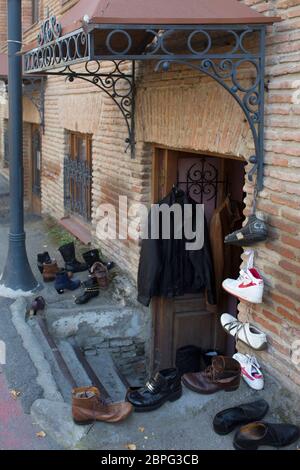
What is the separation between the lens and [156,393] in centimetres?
398

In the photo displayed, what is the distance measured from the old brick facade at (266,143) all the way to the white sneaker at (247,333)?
0.18 ft

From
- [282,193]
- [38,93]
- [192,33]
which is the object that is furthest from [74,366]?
[38,93]

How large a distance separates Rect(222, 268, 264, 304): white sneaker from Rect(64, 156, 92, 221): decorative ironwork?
14.2 feet

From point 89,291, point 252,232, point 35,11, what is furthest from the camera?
point 35,11

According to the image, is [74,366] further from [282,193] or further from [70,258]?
[282,193]

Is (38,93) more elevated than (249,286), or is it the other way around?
(38,93)

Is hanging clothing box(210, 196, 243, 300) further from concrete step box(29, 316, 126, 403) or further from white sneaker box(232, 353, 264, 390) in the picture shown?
white sneaker box(232, 353, 264, 390)

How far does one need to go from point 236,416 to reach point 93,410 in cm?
90

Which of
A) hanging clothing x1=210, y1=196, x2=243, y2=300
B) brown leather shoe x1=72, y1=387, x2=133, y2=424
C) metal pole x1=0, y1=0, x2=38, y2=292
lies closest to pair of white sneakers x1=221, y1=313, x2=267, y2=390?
brown leather shoe x1=72, y1=387, x2=133, y2=424

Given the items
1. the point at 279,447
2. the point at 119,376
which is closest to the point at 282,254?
the point at 279,447

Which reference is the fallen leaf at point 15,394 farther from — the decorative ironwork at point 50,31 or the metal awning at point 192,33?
the decorative ironwork at point 50,31

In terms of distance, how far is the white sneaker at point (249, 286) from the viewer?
3.78 meters

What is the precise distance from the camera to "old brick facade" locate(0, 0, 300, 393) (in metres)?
3.56

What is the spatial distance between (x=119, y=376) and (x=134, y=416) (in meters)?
1.97
